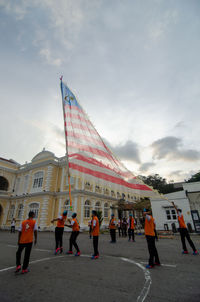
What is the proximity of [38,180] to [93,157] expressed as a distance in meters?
21.3

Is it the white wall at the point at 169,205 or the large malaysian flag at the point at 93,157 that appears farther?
the white wall at the point at 169,205

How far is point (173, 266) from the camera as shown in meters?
4.72

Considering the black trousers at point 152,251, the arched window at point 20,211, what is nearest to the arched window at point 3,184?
the arched window at point 20,211

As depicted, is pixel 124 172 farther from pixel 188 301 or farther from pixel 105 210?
pixel 105 210

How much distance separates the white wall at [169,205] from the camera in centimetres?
1552

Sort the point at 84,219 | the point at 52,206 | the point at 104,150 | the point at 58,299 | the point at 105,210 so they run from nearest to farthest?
the point at 58,299
the point at 104,150
the point at 84,219
the point at 52,206
the point at 105,210

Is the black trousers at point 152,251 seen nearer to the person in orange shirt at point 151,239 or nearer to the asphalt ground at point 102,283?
the person in orange shirt at point 151,239

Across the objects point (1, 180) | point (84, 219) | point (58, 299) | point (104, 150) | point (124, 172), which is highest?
point (1, 180)

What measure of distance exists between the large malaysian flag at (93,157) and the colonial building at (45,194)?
43.0 ft

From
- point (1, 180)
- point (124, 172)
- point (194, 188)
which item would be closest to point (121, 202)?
point (194, 188)

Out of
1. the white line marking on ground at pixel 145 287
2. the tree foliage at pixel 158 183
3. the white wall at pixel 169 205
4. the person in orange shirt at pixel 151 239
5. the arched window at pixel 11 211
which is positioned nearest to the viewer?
the white line marking on ground at pixel 145 287

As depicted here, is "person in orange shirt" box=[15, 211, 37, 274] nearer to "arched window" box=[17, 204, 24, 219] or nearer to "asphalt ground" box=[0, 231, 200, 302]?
"asphalt ground" box=[0, 231, 200, 302]

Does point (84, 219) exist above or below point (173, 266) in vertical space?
above

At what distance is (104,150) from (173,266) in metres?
5.13
